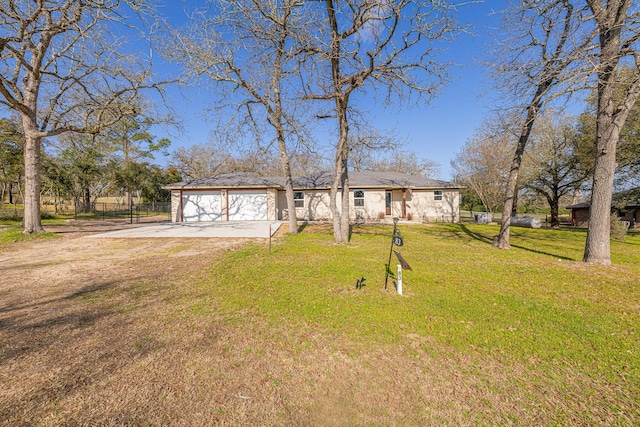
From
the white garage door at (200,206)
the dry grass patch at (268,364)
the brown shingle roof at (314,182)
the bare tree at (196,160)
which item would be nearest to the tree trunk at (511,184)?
the dry grass patch at (268,364)

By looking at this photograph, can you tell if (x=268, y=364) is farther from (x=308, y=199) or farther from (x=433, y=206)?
(x=433, y=206)

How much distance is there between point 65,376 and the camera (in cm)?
231

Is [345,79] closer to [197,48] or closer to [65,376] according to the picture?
[197,48]

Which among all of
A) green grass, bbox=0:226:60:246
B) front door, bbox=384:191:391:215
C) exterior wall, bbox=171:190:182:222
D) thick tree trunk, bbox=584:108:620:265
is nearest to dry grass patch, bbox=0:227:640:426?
thick tree trunk, bbox=584:108:620:265

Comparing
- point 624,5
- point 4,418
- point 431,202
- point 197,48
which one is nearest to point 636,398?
point 4,418

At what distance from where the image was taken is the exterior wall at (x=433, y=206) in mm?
18956

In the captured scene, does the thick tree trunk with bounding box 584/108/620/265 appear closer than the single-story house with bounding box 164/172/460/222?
Yes

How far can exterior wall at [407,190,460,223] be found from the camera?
19.0 meters

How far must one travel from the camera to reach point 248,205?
1772 cm

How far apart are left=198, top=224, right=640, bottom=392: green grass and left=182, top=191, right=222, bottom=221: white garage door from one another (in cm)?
1146

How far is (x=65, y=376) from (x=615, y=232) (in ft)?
58.5

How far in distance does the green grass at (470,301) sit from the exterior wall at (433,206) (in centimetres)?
1162

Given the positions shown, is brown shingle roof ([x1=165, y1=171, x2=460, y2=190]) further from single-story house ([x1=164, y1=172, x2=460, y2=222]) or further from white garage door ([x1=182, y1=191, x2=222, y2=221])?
white garage door ([x1=182, y1=191, x2=222, y2=221])

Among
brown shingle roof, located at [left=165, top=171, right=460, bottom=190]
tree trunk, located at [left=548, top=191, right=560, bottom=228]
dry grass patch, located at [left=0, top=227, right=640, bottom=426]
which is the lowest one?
dry grass patch, located at [left=0, top=227, right=640, bottom=426]
